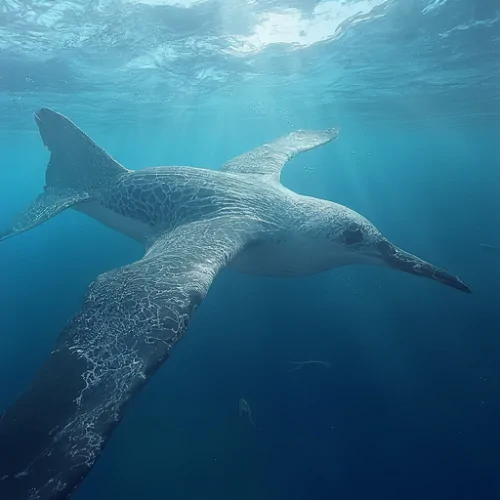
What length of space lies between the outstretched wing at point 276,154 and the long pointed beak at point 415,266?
457cm

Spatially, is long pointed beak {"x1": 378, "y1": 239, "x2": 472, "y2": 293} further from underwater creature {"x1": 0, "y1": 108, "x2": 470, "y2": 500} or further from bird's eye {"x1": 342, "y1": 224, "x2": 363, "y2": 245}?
bird's eye {"x1": 342, "y1": 224, "x2": 363, "y2": 245}

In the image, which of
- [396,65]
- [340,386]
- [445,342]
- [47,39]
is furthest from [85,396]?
[396,65]

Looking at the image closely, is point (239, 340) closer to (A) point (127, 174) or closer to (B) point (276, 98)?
(A) point (127, 174)

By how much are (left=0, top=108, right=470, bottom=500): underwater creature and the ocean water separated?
2.98 m

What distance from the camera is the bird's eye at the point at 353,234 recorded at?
279 inches

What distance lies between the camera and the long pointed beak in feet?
20.8

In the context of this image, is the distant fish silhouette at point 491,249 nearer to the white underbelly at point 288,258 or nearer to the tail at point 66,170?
the white underbelly at point 288,258

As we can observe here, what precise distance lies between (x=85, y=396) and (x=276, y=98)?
34.7 m

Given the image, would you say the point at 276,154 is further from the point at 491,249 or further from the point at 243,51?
the point at 243,51

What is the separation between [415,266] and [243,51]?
1952 cm

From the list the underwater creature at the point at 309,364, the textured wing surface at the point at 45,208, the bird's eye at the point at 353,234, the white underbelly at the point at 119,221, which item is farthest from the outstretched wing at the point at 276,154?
the underwater creature at the point at 309,364

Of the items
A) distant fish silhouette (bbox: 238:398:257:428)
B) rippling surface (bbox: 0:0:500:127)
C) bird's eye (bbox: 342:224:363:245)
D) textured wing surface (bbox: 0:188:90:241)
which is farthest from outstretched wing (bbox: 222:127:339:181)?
rippling surface (bbox: 0:0:500:127)

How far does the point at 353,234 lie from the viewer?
708 centimetres

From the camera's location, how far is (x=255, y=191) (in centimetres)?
830
